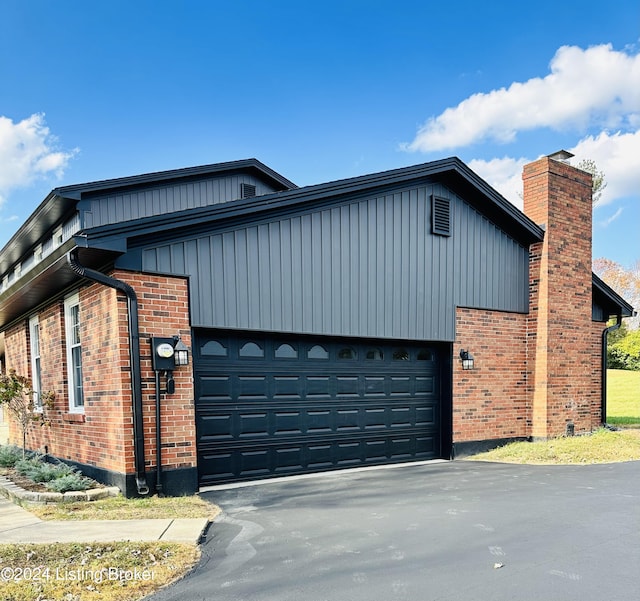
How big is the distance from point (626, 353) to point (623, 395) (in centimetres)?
749

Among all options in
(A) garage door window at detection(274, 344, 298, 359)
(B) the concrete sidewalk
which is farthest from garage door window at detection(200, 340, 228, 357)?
(B) the concrete sidewalk

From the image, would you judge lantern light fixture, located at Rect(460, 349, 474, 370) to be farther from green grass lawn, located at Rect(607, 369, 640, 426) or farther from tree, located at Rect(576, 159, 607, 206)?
tree, located at Rect(576, 159, 607, 206)

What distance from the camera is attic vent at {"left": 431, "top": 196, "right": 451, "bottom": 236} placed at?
9.13 m

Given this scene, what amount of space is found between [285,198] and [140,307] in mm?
2722

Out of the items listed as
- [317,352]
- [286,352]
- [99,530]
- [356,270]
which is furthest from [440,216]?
[99,530]

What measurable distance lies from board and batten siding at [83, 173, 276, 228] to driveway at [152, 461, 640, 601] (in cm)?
738

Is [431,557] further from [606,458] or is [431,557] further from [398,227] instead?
[606,458]

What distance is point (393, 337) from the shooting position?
8.59m

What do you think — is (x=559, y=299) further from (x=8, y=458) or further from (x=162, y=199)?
(x=8, y=458)

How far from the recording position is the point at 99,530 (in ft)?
15.3

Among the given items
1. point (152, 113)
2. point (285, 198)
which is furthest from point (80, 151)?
point (285, 198)

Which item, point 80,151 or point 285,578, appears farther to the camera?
point 80,151

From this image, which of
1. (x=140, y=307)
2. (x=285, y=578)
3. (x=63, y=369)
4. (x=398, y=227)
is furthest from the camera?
(x=398, y=227)

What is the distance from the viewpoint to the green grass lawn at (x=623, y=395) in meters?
19.3
